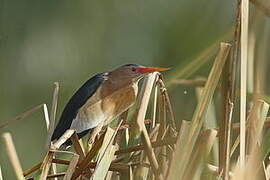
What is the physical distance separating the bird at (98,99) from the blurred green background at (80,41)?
0.14ft

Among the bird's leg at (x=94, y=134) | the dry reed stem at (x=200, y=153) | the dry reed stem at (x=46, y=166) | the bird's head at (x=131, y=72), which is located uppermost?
the bird's head at (x=131, y=72)

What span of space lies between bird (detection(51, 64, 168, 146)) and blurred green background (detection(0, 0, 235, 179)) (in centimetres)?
4

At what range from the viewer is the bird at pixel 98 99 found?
123cm

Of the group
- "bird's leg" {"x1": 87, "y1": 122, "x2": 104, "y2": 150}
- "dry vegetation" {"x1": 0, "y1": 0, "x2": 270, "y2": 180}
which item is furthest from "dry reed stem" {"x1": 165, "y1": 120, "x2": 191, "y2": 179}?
"bird's leg" {"x1": 87, "y1": 122, "x2": 104, "y2": 150}

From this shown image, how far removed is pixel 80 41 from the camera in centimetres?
127

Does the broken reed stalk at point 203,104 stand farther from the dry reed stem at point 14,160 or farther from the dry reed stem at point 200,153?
the dry reed stem at point 14,160

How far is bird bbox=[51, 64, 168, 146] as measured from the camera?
1.23 metres

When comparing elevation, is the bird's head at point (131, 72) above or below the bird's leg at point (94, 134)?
above

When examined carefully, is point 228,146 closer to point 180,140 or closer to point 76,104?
point 180,140

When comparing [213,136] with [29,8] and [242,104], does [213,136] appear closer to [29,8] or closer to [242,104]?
[242,104]

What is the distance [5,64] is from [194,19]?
4.55 feet

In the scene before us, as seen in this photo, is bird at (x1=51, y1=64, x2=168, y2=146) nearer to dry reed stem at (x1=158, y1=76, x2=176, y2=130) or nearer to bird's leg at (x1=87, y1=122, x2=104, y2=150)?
bird's leg at (x1=87, y1=122, x2=104, y2=150)

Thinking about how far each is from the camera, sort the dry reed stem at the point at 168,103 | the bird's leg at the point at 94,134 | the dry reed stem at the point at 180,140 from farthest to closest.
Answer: the bird's leg at the point at 94,134 < the dry reed stem at the point at 168,103 < the dry reed stem at the point at 180,140

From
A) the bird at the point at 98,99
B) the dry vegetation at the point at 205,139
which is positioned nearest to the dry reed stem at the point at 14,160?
the dry vegetation at the point at 205,139
